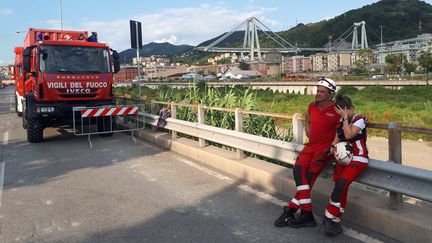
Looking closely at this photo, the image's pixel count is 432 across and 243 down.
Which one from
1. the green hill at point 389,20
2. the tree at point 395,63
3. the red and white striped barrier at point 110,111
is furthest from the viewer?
the green hill at point 389,20

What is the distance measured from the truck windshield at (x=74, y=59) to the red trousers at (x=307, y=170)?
8.83 metres

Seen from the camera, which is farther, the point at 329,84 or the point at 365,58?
the point at 365,58

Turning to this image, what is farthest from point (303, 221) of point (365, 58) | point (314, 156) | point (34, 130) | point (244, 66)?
point (244, 66)

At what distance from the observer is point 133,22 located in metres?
13.2

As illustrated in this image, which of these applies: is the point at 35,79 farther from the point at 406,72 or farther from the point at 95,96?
the point at 406,72

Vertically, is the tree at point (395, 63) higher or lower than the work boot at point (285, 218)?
higher

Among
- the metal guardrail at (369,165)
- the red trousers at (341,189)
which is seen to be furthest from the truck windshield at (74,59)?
the red trousers at (341,189)

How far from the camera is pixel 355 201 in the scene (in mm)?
4777

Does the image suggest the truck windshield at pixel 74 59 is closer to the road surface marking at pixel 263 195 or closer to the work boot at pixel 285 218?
the road surface marking at pixel 263 195

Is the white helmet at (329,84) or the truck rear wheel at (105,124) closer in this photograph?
the white helmet at (329,84)

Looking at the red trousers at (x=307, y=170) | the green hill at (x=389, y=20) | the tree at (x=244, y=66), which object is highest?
the green hill at (x=389, y=20)

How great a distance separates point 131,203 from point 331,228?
2767mm

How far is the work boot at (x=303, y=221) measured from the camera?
4781 mm

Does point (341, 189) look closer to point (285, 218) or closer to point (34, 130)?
point (285, 218)
